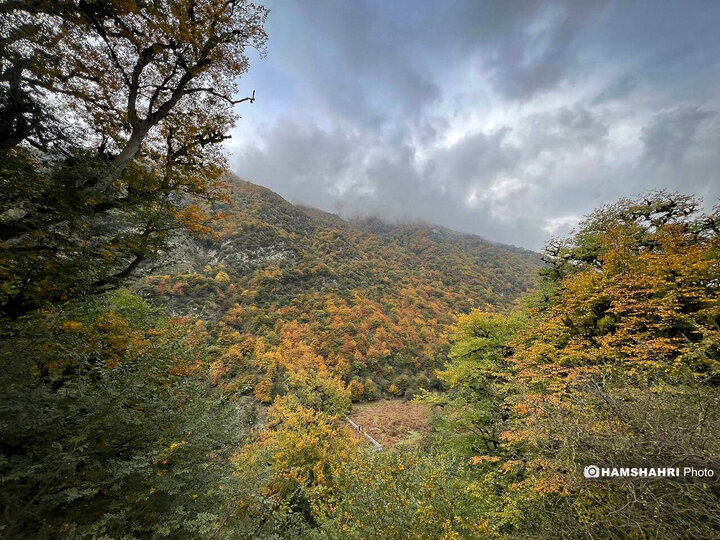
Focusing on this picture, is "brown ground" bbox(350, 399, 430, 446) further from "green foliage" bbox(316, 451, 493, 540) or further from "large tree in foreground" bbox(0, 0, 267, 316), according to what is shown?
"large tree in foreground" bbox(0, 0, 267, 316)

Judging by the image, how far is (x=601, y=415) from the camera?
4.01 meters

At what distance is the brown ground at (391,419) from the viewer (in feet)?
57.3

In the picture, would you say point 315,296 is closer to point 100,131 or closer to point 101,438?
point 100,131

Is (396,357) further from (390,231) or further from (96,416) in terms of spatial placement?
(390,231)

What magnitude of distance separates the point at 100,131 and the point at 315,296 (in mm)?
34235

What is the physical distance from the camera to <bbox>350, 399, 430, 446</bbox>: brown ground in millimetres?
17470

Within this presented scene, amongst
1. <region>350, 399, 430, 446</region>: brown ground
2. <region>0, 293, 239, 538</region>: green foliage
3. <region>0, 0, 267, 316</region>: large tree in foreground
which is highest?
<region>0, 0, 267, 316</region>: large tree in foreground

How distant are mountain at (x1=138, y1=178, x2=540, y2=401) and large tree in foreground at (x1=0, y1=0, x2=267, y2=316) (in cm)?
194

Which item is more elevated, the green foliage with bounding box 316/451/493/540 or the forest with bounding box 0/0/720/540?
the forest with bounding box 0/0/720/540

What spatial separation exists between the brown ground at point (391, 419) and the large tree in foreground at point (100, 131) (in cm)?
1558

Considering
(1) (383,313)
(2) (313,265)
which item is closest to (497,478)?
(1) (383,313)

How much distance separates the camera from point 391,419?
20359 millimetres

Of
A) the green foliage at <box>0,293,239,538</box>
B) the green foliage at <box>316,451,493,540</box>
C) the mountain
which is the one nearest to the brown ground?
the mountain

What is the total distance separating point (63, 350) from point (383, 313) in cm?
3770
